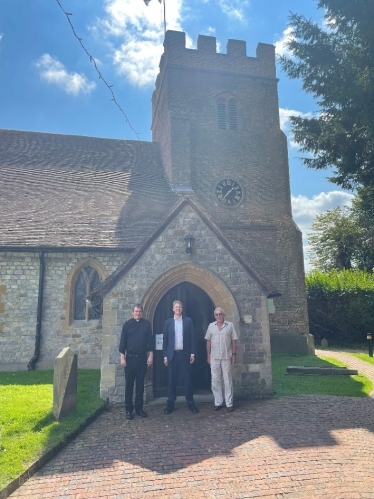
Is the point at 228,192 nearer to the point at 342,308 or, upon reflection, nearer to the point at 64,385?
Result: the point at 342,308

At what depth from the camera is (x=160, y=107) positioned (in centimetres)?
1969

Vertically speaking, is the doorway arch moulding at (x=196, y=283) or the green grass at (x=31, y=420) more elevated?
the doorway arch moulding at (x=196, y=283)

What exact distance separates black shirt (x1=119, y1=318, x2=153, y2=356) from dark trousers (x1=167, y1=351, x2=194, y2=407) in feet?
2.13

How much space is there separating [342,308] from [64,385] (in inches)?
684

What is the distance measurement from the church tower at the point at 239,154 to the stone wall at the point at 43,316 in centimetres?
670

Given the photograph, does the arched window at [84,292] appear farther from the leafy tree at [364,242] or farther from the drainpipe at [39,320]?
the leafy tree at [364,242]

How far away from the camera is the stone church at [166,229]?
8.24 m

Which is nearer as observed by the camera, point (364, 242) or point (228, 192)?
point (228, 192)

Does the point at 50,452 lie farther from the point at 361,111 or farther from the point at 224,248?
the point at 361,111

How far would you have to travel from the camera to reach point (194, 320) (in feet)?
30.9

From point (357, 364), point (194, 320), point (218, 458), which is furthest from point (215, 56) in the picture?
point (218, 458)

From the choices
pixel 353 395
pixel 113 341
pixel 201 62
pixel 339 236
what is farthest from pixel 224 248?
pixel 339 236

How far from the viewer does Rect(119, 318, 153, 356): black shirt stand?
278 inches

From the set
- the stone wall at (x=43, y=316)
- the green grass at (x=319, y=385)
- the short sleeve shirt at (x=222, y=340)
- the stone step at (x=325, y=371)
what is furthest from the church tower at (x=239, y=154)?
the short sleeve shirt at (x=222, y=340)
